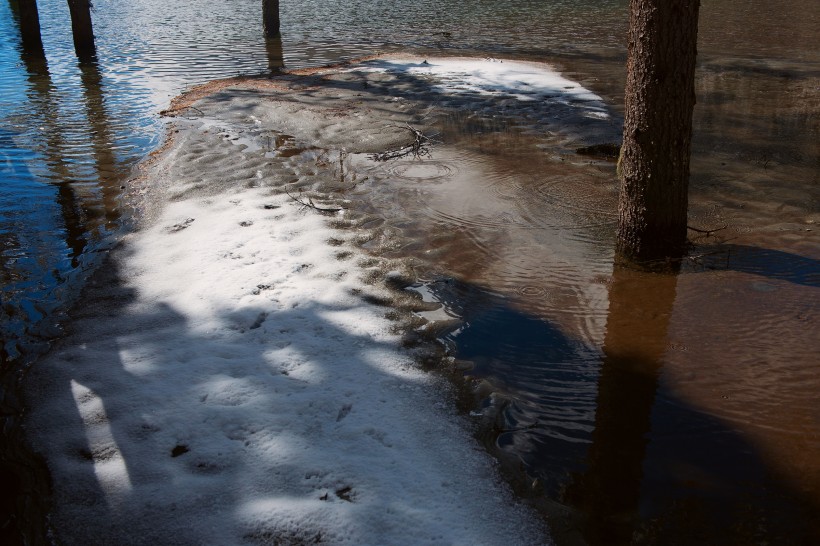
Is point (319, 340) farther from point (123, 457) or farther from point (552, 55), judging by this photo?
point (552, 55)

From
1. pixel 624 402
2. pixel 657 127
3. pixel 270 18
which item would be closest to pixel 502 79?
pixel 657 127

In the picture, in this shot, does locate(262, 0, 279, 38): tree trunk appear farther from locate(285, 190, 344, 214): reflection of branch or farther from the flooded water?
locate(285, 190, 344, 214): reflection of branch

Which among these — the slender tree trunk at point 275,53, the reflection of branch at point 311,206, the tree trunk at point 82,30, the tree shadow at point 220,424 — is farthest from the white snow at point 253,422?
the tree trunk at point 82,30

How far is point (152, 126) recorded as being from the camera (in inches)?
365

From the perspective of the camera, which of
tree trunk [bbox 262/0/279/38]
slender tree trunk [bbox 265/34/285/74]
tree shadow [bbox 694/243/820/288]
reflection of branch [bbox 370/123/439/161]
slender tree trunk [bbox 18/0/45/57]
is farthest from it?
tree trunk [bbox 262/0/279/38]

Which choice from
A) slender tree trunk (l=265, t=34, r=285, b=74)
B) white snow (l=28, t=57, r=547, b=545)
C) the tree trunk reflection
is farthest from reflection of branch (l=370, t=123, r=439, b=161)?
slender tree trunk (l=265, t=34, r=285, b=74)

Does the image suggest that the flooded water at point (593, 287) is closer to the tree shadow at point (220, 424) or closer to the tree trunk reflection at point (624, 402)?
the tree trunk reflection at point (624, 402)

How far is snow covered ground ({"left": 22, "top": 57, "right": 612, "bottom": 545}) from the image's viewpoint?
273 cm

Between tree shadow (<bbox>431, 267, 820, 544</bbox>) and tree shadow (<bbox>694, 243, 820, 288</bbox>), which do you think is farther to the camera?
tree shadow (<bbox>694, 243, 820, 288</bbox>)

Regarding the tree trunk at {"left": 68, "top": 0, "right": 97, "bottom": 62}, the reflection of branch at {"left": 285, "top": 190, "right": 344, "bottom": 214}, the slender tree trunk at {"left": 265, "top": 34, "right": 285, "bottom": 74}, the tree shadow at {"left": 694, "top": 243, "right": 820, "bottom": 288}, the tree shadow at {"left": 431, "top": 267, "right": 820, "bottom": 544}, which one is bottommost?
the tree shadow at {"left": 431, "top": 267, "right": 820, "bottom": 544}

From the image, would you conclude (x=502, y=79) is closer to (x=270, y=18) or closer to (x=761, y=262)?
(x=761, y=262)

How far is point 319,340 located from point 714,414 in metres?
2.20

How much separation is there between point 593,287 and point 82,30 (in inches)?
536

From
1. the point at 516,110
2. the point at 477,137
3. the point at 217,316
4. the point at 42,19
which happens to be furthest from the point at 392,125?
the point at 42,19
